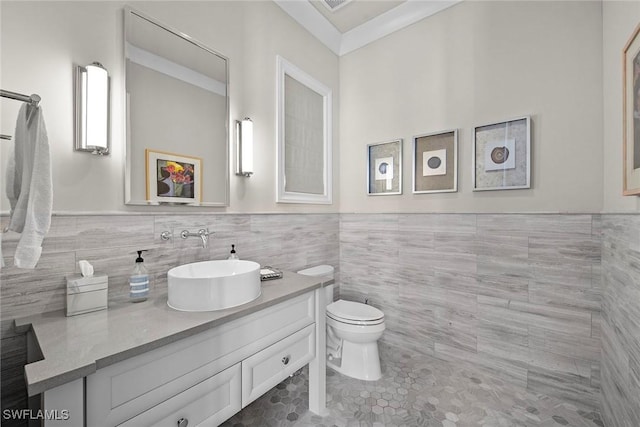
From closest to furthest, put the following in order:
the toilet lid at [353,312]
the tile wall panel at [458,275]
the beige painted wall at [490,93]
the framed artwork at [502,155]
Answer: the tile wall panel at [458,275], the beige painted wall at [490,93], the framed artwork at [502,155], the toilet lid at [353,312]

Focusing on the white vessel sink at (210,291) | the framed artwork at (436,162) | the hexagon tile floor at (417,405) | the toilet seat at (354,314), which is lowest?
the hexagon tile floor at (417,405)

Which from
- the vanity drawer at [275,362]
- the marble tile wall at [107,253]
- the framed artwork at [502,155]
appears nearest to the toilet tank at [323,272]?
the marble tile wall at [107,253]

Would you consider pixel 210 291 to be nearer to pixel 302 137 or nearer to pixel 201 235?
pixel 201 235

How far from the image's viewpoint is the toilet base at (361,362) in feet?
6.40

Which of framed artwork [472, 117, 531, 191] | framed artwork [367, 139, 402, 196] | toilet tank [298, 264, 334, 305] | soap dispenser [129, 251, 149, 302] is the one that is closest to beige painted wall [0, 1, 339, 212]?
soap dispenser [129, 251, 149, 302]

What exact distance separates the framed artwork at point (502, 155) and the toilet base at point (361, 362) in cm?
143

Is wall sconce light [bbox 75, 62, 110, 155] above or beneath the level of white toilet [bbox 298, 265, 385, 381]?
above

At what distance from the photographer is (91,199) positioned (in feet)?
4.15

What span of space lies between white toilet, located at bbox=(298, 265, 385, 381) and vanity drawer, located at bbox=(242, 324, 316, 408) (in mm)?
465

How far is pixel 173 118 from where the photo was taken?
1.59m

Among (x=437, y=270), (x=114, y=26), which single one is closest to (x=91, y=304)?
(x=114, y=26)

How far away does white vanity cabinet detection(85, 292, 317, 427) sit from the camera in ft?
2.79

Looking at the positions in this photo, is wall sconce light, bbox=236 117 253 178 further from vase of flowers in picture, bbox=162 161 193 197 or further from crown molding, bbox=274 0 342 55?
crown molding, bbox=274 0 342 55

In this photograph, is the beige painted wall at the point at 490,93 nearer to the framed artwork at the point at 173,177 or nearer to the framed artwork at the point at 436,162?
the framed artwork at the point at 436,162
